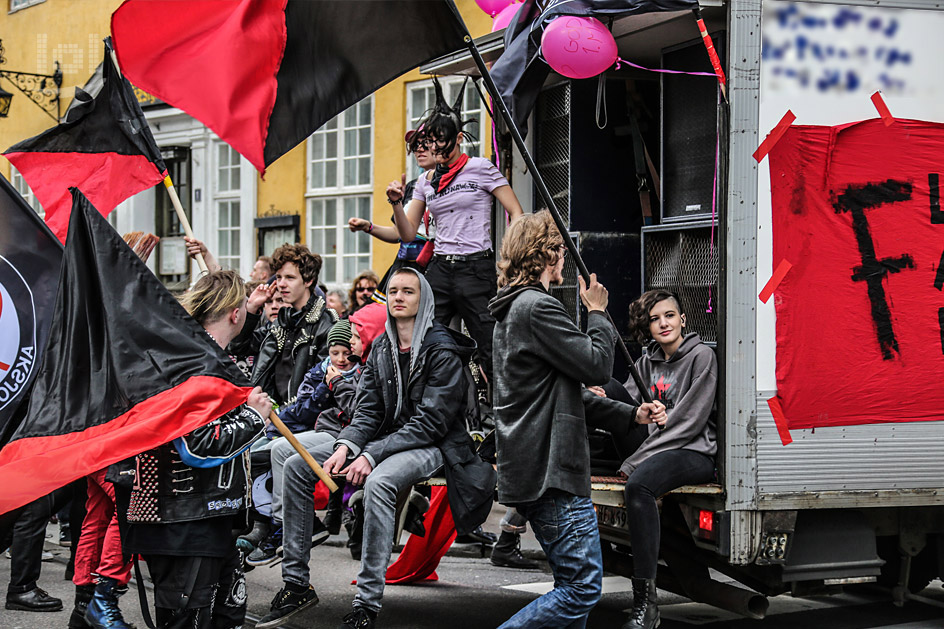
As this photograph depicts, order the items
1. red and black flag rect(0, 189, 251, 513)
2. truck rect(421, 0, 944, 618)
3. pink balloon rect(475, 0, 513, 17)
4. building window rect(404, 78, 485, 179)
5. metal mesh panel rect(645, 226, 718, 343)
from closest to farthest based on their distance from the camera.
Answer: red and black flag rect(0, 189, 251, 513), truck rect(421, 0, 944, 618), metal mesh panel rect(645, 226, 718, 343), pink balloon rect(475, 0, 513, 17), building window rect(404, 78, 485, 179)

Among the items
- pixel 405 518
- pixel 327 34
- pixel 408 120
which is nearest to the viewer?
pixel 327 34

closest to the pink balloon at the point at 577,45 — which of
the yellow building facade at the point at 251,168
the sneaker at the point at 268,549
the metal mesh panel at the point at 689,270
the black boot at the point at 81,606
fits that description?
the metal mesh panel at the point at 689,270

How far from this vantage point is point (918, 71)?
568cm

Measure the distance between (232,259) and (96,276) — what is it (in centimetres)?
1398

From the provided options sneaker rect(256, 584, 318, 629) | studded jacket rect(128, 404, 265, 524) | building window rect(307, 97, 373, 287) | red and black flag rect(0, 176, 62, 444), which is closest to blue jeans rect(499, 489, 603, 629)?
studded jacket rect(128, 404, 265, 524)

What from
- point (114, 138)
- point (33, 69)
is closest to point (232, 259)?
point (33, 69)

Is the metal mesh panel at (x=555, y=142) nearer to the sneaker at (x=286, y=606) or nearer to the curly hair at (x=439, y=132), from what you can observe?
the curly hair at (x=439, y=132)

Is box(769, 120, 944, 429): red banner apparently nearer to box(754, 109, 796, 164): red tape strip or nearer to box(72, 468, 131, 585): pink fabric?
box(754, 109, 796, 164): red tape strip

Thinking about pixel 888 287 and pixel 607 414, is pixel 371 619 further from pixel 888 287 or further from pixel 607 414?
pixel 888 287

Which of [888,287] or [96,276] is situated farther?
[888,287]

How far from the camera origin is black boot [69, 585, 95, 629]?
6.16 meters

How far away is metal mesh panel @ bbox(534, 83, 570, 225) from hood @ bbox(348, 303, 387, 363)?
1477 mm

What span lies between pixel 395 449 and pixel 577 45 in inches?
90.6

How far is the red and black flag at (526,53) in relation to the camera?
5923 millimetres
